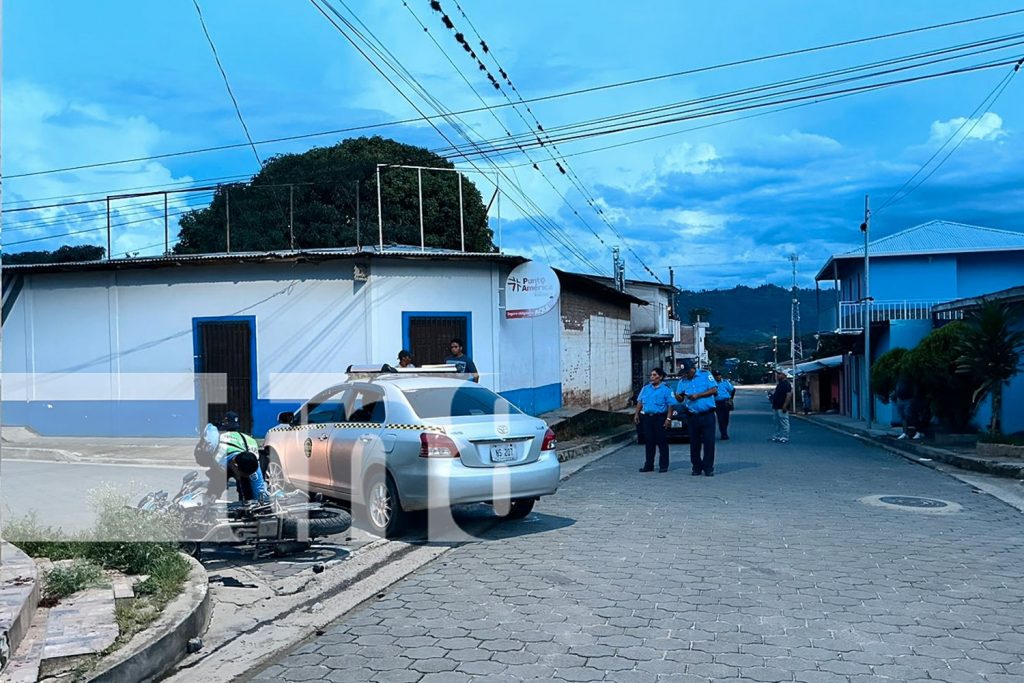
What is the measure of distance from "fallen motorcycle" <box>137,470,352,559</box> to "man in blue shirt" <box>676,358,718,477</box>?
6.57m

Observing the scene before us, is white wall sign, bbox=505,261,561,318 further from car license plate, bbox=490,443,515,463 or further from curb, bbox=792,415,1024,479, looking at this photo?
car license plate, bbox=490,443,515,463

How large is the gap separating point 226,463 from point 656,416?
7.33 meters

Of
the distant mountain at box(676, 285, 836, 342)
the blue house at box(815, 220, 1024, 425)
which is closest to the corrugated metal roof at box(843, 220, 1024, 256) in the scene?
the blue house at box(815, 220, 1024, 425)

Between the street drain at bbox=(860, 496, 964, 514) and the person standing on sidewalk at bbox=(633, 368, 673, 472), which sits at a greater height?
the person standing on sidewalk at bbox=(633, 368, 673, 472)

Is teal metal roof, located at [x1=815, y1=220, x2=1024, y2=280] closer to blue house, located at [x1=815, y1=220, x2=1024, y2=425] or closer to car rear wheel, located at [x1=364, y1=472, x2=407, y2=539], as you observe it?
blue house, located at [x1=815, y1=220, x2=1024, y2=425]

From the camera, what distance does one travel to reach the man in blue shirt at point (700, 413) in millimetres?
12836

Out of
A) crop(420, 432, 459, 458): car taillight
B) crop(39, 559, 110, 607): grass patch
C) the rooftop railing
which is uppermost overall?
the rooftop railing

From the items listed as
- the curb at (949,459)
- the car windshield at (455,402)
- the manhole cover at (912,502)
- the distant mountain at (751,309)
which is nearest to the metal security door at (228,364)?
the car windshield at (455,402)

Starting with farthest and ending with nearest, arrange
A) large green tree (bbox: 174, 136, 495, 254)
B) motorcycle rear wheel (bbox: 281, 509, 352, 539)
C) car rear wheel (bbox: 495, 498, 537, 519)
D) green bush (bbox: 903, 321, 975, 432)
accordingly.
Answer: large green tree (bbox: 174, 136, 495, 254) < green bush (bbox: 903, 321, 975, 432) < car rear wheel (bbox: 495, 498, 537, 519) < motorcycle rear wheel (bbox: 281, 509, 352, 539)

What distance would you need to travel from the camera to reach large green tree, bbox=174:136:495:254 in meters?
34.7

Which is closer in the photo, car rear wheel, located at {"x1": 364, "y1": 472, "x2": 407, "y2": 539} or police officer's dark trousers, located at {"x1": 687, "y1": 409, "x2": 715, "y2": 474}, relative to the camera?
car rear wheel, located at {"x1": 364, "y1": 472, "x2": 407, "y2": 539}

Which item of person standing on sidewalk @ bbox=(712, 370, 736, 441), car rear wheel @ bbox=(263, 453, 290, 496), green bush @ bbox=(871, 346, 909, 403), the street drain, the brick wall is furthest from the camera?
the brick wall

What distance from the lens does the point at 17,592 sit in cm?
533

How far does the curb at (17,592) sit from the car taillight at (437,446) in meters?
3.39
